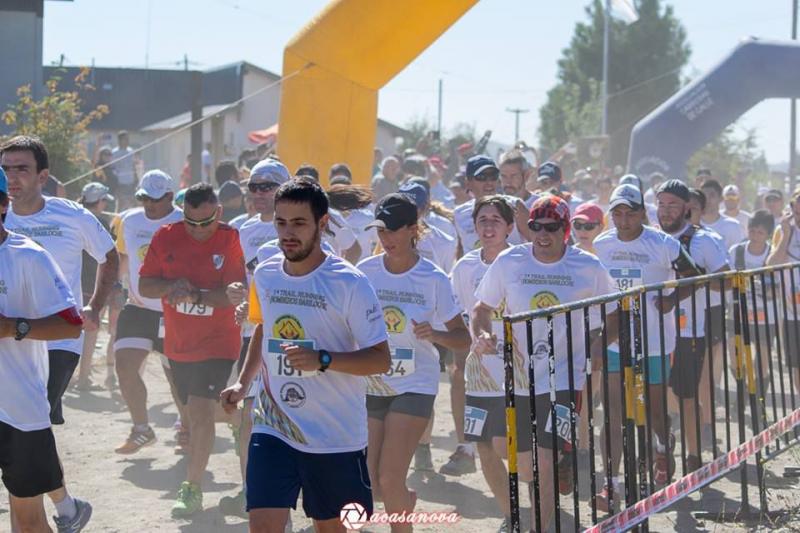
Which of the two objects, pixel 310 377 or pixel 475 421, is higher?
pixel 310 377

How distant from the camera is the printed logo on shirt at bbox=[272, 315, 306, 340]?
520cm

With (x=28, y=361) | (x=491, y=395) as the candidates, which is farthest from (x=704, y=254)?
(x=28, y=361)

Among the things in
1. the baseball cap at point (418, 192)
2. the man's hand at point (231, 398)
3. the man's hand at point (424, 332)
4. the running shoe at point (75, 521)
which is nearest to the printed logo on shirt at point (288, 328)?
the man's hand at point (231, 398)

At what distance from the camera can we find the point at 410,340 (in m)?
6.87

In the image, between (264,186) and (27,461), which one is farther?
(264,186)

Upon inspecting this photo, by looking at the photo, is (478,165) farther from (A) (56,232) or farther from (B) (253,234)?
(A) (56,232)

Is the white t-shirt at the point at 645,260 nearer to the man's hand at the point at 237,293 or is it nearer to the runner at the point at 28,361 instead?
the man's hand at the point at 237,293

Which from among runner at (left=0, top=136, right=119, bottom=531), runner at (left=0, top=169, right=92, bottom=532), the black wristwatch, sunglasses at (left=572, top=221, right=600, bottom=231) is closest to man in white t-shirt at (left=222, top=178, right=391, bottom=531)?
the black wristwatch

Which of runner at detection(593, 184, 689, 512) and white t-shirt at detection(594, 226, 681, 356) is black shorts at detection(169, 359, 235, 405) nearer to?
runner at detection(593, 184, 689, 512)

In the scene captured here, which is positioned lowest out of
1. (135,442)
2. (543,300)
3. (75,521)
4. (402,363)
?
(75,521)

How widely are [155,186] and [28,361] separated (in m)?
4.23

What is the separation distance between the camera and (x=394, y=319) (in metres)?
6.88

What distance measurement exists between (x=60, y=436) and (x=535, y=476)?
5956 mm

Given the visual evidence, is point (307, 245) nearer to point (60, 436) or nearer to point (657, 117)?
point (60, 436)
